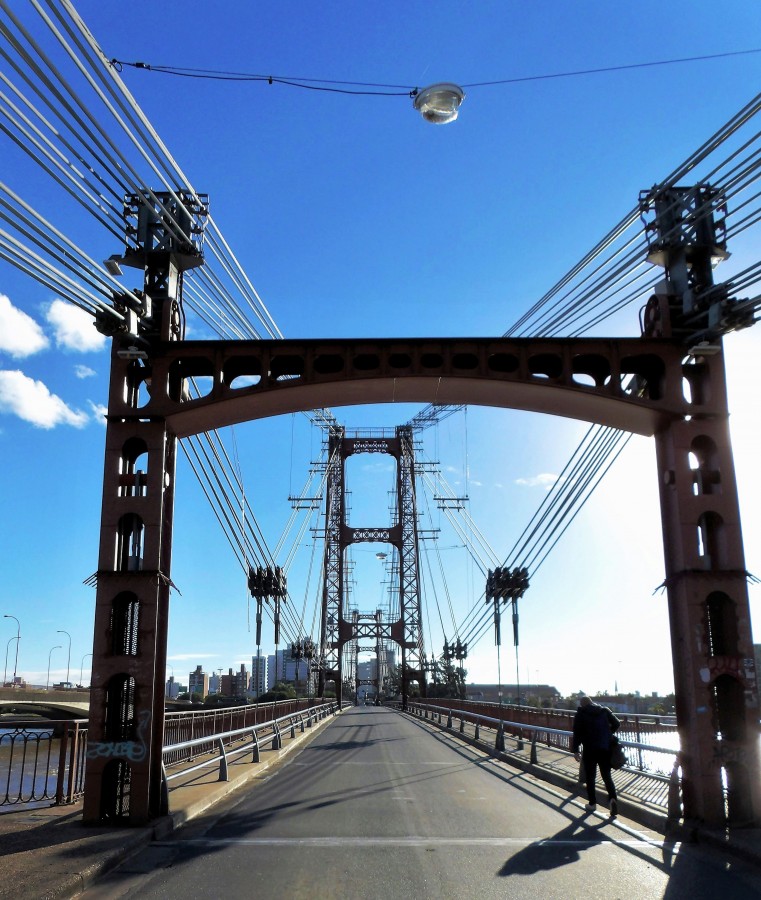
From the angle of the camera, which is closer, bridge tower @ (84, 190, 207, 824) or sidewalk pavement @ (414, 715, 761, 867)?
sidewalk pavement @ (414, 715, 761, 867)

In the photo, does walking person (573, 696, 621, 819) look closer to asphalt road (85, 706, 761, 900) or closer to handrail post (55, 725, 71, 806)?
asphalt road (85, 706, 761, 900)

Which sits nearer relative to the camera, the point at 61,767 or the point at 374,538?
the point at 61,767

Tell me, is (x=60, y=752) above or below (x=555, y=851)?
above

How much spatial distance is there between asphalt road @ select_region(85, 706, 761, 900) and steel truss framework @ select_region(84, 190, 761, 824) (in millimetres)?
1256

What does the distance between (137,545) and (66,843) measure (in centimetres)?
396

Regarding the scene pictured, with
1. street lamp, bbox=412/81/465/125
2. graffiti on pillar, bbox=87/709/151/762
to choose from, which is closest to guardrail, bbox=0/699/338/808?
graffiti on pillar, bbox=87/709/151/762

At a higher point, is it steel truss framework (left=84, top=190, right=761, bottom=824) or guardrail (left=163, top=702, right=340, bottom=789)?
steel truss framework (left=84, top=190, right=761, bottom=824)

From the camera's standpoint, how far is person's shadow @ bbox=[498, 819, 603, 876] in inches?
336

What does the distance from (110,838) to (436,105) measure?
9729 millimetres

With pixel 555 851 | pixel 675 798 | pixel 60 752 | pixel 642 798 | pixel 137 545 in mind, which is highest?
pixel 137 545

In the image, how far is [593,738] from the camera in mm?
11969

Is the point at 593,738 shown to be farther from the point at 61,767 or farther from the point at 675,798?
the point at 61,767

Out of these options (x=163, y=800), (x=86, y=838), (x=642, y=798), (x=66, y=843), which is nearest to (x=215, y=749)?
(x=163, y=800)

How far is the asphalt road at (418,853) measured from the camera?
25.3 feet
